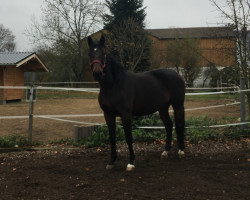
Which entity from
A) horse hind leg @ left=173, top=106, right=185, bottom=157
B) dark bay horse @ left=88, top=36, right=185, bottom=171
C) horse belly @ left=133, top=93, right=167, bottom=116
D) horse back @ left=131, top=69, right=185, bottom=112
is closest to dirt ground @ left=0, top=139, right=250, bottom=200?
horse hind leg @ left=173, top=106, right=185, bottom=157

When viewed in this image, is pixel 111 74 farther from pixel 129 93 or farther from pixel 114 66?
pixel 129 93

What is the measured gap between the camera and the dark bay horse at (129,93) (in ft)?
11.6

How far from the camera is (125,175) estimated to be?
3.44 m

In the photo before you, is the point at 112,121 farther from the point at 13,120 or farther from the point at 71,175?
the point at 13,120

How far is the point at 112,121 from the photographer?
3.84 metres

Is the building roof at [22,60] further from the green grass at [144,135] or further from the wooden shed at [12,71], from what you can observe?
the green grass at [144,135]

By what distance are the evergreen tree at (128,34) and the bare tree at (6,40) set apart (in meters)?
27.8

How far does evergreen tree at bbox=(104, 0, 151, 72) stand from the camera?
23766 mm

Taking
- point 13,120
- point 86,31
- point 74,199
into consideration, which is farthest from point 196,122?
point 86,31

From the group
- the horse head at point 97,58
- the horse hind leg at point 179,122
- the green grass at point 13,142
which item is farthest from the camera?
the green grass at point 13,142

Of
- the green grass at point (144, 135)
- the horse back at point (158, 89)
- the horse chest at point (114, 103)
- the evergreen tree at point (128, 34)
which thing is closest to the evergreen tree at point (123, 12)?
the evergreen tree at point (128, 34)

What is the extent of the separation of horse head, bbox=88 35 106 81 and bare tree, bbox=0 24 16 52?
48030mm

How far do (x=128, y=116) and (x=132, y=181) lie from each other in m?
0.91

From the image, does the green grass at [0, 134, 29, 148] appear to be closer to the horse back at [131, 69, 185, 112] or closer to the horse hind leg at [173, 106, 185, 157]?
the horse back at [131, 69, 185, 112]
